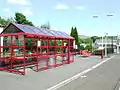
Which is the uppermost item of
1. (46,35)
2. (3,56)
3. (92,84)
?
(46,35)

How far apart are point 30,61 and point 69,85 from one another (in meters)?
8.55

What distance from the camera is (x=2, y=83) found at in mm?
12430

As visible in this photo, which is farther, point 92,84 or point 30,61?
Answer: point 30,61

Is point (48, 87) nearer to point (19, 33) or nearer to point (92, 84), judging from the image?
point (92, 84)

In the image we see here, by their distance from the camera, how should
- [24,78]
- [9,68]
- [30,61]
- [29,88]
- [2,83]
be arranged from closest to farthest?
[29,88] < [2,83] < [24,78] < [9,68] < [30,61]

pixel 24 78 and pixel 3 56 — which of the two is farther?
pixel 3 56

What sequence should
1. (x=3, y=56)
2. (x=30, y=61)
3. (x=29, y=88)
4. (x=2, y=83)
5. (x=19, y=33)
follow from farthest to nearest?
1. (x=30, y=61)
2. (x=3, y=56)
3. (x=19, y=33)
4. (x=2, y=83)
5. (x=29, y=88)

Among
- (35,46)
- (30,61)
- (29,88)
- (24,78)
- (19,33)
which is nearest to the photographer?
(29,88)

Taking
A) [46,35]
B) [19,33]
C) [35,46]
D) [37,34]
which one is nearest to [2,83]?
[19,33]

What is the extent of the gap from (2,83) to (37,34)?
5962mm

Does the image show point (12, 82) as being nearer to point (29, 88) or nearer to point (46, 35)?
point (29, 88)

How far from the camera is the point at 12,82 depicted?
12789 mm

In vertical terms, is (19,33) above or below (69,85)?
above

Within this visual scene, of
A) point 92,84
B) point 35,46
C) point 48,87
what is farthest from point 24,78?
point 35,46
